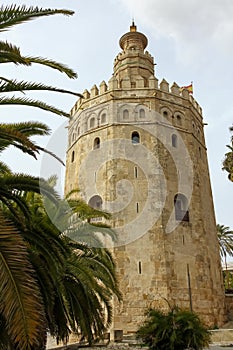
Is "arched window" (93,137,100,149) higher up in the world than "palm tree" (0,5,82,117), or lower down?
higher up

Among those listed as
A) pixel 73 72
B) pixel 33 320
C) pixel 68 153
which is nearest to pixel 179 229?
pixel 68 153

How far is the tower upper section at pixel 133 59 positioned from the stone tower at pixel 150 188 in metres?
0.62

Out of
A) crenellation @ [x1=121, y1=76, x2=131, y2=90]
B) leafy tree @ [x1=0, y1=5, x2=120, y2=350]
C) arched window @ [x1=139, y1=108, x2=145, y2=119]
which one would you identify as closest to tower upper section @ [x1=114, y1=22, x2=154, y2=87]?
crenellation @ [x1=121, y1=76, x2=131, y2=90]

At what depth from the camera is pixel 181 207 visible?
54.3ft

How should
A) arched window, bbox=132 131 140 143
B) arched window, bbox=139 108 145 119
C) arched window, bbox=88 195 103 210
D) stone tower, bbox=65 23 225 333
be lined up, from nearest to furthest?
stone tower, bbox=65 23 225 333
arched window, bbox=88 195 103 210
arched window, bbox=132 131 140 143
arched window, bbox=139 108 145 119

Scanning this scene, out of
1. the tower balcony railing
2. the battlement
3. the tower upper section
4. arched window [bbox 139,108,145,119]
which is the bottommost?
the tower balcony railing

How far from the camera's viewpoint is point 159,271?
14.6 m

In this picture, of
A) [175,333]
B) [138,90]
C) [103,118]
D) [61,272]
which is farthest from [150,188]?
[61,272]

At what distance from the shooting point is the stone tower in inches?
578

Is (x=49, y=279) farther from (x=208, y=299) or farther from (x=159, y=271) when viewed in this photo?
(x=208, y=299)

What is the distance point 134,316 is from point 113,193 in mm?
4841

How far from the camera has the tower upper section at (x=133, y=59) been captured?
2036cm

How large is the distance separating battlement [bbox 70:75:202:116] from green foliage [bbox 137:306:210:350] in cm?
1180

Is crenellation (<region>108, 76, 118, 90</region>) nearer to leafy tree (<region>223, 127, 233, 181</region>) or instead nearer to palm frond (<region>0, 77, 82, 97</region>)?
leafy tree (<region>223, 127, 233, 181</region>)
